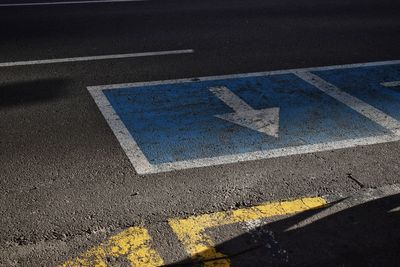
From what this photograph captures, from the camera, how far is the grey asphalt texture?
3932 mm

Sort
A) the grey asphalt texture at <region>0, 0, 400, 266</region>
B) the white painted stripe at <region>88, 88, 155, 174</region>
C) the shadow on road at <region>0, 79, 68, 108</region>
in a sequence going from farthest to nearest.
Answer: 1. the shadow on road at <region>0, 79, 68, 108</region>
2. the white painted stripe at <region>88, 88, 155, 174</region>
3. the grey asphalt texture at <region>0, 0, 400, 266</region>

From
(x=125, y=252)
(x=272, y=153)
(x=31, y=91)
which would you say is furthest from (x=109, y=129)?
(x=125, y=252)

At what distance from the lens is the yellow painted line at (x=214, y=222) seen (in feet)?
11.5

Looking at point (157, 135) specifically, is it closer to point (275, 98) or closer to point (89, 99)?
point (89, 99)

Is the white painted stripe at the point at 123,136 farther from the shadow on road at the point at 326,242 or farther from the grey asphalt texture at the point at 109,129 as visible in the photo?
the shadow on road at the point at 326,242

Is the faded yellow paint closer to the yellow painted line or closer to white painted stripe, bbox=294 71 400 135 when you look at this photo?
the yellow painted line

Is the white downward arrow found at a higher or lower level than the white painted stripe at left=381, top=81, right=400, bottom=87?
higher

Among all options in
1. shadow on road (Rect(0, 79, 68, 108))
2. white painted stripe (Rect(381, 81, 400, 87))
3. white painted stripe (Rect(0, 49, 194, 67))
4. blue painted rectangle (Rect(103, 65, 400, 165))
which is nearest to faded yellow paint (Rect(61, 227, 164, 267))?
blue painted rectangle (Rect(103, 65, 400, 165))

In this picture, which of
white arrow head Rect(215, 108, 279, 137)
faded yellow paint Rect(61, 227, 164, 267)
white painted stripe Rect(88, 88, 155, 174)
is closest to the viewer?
faded yellow paint Rect(61, 227, 164, 267)

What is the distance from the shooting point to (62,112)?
5633 mm

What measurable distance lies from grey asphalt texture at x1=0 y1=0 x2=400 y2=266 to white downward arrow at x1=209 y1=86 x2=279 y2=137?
24.8 inches

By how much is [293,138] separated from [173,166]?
1265mm

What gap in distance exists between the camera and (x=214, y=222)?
387 cm

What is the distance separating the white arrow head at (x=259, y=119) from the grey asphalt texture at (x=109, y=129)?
1.97 feet
